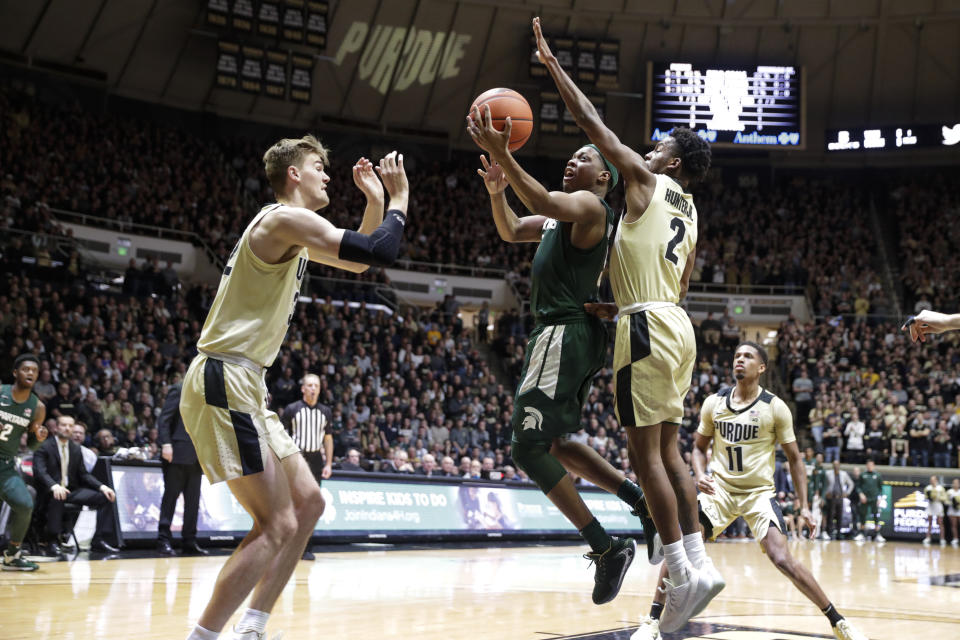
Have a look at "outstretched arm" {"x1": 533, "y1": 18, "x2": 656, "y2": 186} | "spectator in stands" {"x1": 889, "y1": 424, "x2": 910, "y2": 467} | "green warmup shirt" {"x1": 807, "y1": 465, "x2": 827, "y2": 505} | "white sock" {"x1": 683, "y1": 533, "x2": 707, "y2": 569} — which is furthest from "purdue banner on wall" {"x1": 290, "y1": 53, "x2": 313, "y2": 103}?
"white sock" {"x1": 683, "y1": 533, "x2": 707, "y2": 569}

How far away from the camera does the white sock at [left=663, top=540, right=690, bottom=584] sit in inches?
184

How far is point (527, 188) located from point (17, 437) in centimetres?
629

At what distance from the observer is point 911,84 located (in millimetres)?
29531

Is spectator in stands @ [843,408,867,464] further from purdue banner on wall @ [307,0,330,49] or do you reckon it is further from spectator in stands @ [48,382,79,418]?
spectator in stands @ [48,382,79,418]

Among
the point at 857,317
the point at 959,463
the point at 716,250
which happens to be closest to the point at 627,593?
the point at 959,463

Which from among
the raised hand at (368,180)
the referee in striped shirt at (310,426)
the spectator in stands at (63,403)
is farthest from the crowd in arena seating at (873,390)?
the raised hand at (368,180)

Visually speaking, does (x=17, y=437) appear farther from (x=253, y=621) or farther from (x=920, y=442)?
(x=920, y=442)

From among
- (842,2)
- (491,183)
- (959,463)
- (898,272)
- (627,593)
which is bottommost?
(627,593)

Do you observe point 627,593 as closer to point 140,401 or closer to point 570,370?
point 570,370

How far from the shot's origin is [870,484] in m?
20.4

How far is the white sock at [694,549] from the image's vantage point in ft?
16.2

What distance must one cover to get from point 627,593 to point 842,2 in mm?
23245

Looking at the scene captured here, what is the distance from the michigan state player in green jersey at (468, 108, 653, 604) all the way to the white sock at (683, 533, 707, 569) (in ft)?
0.94

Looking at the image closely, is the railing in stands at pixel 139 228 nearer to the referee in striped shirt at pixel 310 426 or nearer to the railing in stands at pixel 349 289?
the railing in stands at pixel 349 289
